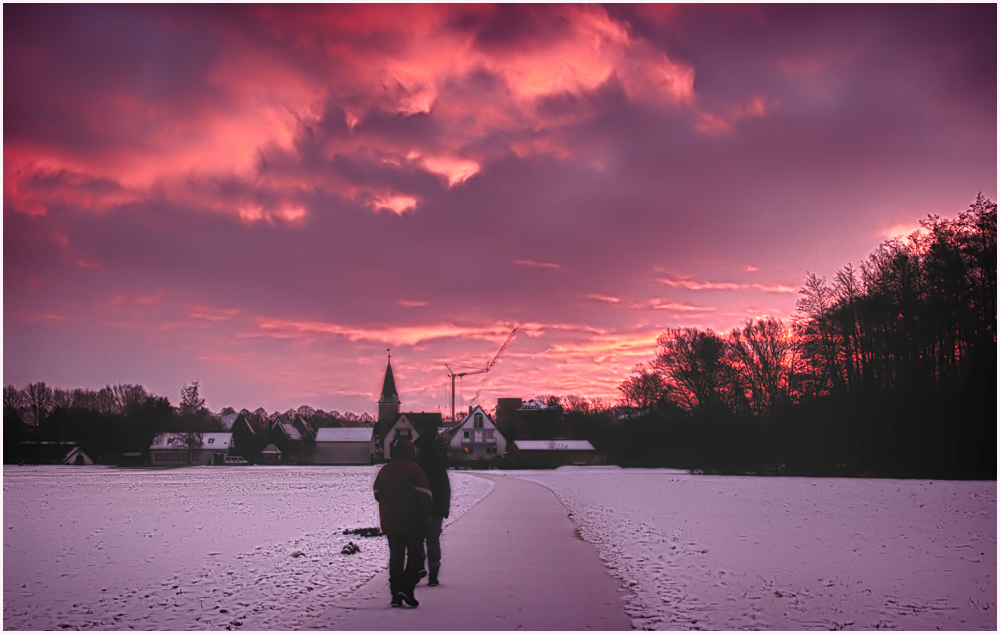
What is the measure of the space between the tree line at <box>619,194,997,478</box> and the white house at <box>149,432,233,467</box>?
61.8 meters

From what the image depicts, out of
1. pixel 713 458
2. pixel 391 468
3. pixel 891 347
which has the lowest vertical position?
pixel 713 458

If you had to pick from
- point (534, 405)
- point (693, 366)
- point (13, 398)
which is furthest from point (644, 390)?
point (13, 398)

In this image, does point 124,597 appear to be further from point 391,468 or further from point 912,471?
point 912,471

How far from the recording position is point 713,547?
11633mm

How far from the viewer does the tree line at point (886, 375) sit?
110 feet

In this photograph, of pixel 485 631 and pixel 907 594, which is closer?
pixel 485 631

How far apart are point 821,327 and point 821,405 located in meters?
5.09

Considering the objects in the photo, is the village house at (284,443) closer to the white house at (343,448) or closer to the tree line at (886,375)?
the white house at (343,448)

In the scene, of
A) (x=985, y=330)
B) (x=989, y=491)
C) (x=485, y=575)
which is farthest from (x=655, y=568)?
(x=985, y=330)

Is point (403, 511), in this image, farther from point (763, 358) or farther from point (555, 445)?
point (555, 445)

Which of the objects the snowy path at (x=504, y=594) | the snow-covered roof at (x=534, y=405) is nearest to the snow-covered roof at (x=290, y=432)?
the snow-covered roof at (x=534, y=405)

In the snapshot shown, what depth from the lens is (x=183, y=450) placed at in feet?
294

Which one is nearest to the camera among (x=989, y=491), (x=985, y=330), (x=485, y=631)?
(x=485, y=631)

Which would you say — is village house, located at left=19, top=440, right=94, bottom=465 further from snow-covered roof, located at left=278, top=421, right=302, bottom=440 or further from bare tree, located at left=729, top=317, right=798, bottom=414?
bare tree, located at left=729, top=317, right=798, bottom=414
